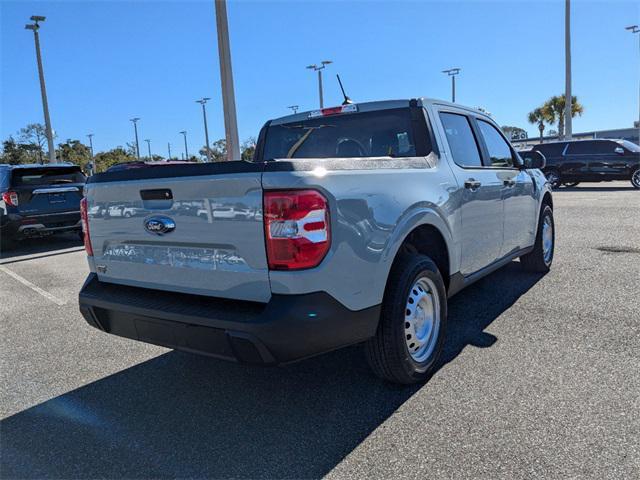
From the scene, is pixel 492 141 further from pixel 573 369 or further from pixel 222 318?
pixel 222 318

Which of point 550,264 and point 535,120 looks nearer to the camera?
point 550,264

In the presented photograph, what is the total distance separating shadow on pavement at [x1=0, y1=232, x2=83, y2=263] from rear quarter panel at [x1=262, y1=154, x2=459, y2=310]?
8.19m

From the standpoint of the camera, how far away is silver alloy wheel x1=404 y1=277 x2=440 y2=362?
3.09 meters

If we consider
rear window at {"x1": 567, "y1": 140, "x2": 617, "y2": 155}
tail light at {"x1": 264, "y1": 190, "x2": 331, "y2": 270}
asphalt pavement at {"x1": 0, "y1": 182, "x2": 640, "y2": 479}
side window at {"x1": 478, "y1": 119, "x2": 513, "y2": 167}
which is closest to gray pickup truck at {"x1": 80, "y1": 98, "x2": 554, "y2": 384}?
tail light at {"x1": 264, "y1": 190, "x2": 331, "y2": 270}

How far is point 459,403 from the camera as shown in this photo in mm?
2848

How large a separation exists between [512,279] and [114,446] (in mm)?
4416

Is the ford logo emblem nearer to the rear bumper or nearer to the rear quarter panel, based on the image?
the rear bumper

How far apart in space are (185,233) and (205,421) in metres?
1.06

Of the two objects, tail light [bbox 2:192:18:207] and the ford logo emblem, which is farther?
tail light [bbox 2:192:18:207]

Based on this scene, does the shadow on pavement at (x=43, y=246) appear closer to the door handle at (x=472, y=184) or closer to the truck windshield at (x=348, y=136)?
the truck windshield at (x=348, y=136)

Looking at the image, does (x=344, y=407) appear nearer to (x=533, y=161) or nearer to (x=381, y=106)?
(x=381, y=106)

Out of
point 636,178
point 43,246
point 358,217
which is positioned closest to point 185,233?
point 358,217

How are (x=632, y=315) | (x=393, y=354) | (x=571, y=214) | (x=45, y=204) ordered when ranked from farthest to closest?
(x=571, y=214) → (x=45, y=204) → (x=632, y=315) → (x=393, y=354)

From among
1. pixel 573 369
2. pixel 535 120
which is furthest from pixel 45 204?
pixel 535 120
